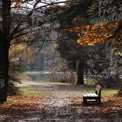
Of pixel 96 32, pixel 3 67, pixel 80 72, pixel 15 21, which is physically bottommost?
pixel 80 72

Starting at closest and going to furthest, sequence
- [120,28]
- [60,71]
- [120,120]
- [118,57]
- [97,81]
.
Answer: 1. [120,120]
2. [120,28]
3. [118,57]
4. [97,81]
5. [60,71]

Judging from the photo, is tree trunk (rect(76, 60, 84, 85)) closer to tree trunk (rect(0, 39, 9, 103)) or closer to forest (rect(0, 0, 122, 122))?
forest (rect(0, 0, 122, 122))

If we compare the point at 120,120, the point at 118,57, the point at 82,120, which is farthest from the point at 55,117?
the point at 118,57

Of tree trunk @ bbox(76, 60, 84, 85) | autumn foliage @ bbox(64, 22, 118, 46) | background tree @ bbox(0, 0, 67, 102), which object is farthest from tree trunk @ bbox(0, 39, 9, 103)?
tree trunk @ bbox(76, 60, 84, 85)

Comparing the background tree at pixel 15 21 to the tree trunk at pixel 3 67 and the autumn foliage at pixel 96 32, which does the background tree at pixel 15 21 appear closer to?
the tree trunk at pixel 3 67

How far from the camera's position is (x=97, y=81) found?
38.7 meters

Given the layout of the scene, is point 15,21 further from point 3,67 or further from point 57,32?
point 57,32

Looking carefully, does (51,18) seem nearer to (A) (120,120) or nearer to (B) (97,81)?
(A) (120,120)

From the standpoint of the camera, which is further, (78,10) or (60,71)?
(60,71)

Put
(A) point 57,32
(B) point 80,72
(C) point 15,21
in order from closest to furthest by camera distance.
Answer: (C) point 15,21, (A) point 57,32, (B) point 80,72

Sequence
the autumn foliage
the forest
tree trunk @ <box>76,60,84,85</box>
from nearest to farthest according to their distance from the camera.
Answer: the forest, the autumn foliage, tree trunk @ <box>76,60,84,85</box>

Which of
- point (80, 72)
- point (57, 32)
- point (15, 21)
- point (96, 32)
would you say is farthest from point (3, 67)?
point (80, 72)

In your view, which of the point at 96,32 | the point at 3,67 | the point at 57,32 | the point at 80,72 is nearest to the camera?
the point at 3,67

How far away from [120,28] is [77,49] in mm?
24002
